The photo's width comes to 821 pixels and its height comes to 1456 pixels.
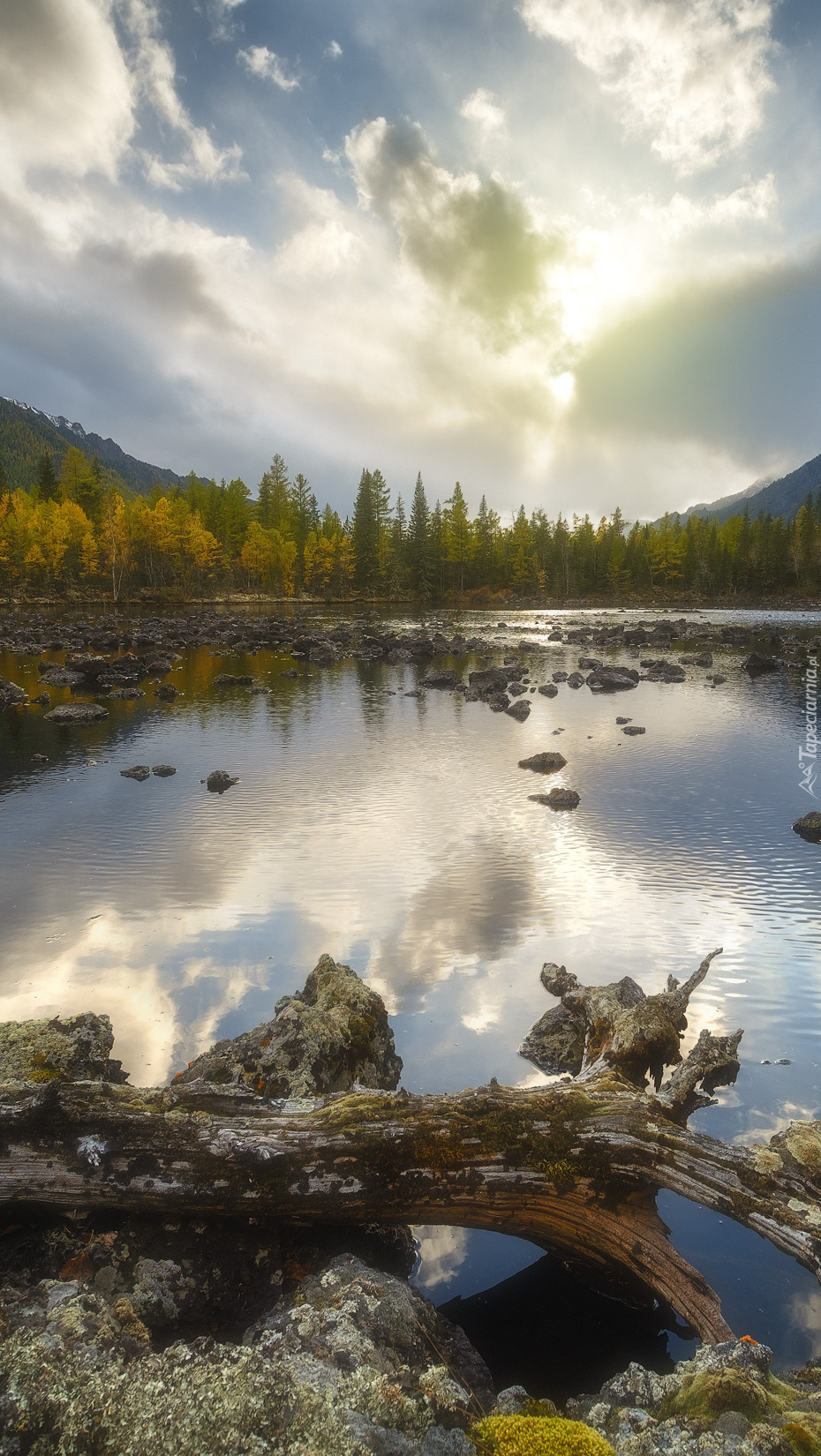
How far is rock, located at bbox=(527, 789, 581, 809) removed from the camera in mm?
16125

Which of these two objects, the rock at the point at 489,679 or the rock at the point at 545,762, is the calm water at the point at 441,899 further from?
the rock at the point at 489,679

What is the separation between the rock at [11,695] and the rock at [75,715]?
2895 mm

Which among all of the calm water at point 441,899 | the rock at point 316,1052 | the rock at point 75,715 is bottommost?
the calm water at point 441,899

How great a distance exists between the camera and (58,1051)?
19.9ft

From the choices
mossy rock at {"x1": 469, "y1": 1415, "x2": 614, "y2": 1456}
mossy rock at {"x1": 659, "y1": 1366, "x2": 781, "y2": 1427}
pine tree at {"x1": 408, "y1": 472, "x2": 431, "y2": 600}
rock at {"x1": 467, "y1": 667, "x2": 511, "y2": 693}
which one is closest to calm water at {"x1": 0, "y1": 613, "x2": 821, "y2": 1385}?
mossy rock at {"x1": 659, "y1": 1366, "x2": 781, "y2": 1427}

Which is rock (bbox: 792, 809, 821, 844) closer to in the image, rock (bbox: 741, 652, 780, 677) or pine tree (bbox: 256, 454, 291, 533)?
rock (bbox: 741, 652, 780, 677)

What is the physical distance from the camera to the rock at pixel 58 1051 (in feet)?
18.6

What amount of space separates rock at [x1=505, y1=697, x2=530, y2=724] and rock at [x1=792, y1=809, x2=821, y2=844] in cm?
1343

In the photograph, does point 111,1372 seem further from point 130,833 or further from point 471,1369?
point 130,833

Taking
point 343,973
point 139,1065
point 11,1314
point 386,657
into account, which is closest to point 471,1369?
point 11,1314

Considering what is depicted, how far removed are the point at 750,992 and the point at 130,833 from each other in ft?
38.6

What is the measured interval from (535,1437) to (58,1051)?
195 inches

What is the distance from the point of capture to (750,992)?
827 centimetres

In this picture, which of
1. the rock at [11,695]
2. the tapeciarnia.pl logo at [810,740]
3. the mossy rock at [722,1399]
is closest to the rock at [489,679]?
the tapeciarnia.pl logo at [810,740]
